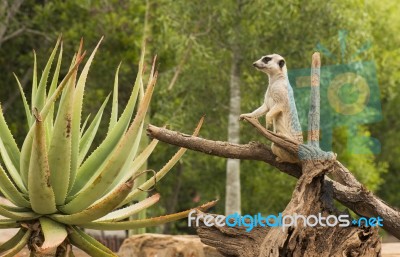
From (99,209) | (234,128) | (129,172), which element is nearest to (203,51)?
(234,128)

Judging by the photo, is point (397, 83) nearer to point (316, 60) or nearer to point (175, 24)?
point (175, 24)

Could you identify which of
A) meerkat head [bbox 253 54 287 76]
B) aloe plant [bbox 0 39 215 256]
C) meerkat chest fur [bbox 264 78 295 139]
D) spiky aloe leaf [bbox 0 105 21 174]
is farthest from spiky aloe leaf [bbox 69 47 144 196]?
meerkat chest fur [bbox 264 78 295 139]

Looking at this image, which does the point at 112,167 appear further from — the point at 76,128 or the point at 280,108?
the point at 280,108

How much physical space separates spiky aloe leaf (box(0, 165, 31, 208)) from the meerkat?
148 cm

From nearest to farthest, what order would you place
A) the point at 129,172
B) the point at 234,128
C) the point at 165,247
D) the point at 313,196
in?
the point at 313,196, the point at 129,172, the point at 165,247, the point at 234,128

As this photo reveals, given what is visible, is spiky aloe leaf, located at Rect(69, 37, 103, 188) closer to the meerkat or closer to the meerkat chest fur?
the meerkat

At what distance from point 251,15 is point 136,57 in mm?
3586

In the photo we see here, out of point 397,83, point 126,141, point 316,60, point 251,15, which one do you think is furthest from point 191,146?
point 397,83

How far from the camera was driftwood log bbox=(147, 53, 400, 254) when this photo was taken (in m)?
5.07

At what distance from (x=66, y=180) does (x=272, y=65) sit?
4.85ft

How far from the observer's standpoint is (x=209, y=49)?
44.3ft

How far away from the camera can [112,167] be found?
5.12 m

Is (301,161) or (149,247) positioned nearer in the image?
(301,161)

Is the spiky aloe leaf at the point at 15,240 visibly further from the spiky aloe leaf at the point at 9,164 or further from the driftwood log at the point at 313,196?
the driftwood log at the point at 313,196
